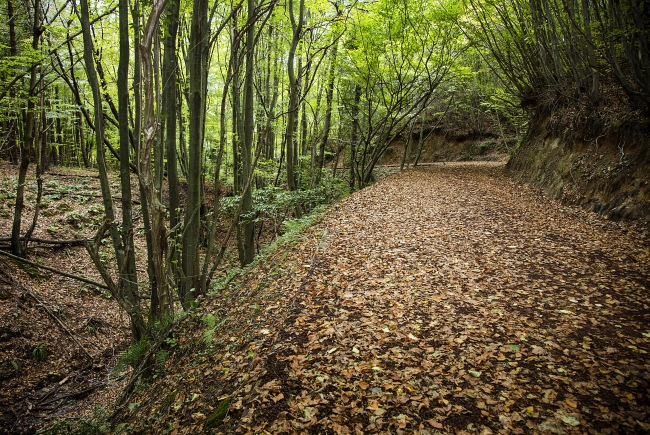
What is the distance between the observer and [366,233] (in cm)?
700

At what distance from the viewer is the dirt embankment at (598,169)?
652 centimetres

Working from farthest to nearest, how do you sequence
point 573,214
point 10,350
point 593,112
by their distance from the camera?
point 593,112
point 573,214
point 10,350

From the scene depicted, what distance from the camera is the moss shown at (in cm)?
278

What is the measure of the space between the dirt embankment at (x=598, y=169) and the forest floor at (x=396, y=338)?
1.60 ft

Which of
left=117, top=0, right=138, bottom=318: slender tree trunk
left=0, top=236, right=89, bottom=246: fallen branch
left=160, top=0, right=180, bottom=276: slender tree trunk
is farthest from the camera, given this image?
left=0, top=236, right=89, bottom=246: fallen branch

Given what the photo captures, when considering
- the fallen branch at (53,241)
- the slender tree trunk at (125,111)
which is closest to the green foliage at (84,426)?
the slender tree trunk at (125,111)

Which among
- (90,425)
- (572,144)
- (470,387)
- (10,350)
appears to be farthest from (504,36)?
(10,350)

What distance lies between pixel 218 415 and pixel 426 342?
204 centimetres

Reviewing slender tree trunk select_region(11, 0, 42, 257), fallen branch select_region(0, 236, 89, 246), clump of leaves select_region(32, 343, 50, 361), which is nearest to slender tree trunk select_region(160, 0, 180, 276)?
slender tree trunk select_region(11, 0, 42, 257)

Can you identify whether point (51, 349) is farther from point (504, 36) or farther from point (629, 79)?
point (504, 36)

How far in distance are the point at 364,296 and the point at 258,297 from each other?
1.63 meters

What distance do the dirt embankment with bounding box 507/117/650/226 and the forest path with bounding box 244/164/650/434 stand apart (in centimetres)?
59

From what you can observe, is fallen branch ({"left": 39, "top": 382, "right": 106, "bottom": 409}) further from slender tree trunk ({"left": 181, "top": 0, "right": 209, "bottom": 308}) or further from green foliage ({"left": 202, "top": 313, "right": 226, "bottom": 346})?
green foliage ({"left": 202, "top": 313, "right": 226, "bottom": 346})

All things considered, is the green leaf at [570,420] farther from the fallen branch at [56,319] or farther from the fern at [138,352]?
the fallen branch at [56,319]
